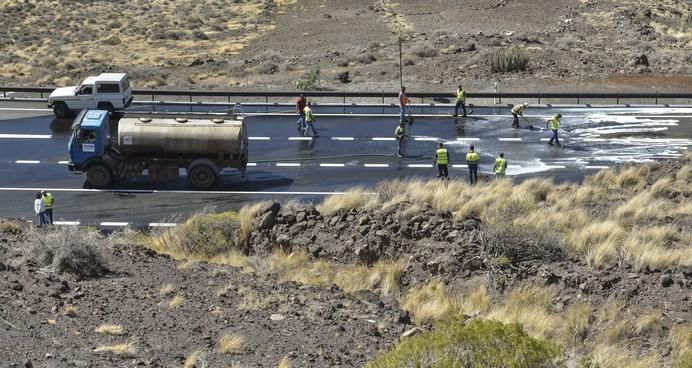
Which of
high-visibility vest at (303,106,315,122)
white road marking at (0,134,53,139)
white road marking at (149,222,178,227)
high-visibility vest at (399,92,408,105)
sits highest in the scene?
high-visibility vest at (399,92,408,105)

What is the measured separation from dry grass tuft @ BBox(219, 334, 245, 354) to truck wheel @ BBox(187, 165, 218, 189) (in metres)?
14.6

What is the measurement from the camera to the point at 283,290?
1661 centimetres

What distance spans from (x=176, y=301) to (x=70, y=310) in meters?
1.69

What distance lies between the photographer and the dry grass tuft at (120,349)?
13.1m

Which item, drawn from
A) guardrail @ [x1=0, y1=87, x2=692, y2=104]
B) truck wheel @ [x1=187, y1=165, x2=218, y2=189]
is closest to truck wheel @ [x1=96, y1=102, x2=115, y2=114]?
guardrail @ [x1=0, y1=87, x2=692, y2=104]

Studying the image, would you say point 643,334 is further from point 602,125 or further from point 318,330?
point 602,125

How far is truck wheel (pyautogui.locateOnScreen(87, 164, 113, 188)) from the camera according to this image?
92.5 feet

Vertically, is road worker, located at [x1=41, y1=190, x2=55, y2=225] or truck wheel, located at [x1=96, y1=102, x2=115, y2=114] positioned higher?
truck wheel, located at [x1=96, y1=102, x2=115, y2=114]

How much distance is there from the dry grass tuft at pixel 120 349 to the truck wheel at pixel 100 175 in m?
15.5

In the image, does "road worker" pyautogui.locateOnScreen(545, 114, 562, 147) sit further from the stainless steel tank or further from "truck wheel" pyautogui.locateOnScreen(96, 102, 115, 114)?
"truck wheel" pyautogui.locateOnScreen(96, 102, 115, 114)

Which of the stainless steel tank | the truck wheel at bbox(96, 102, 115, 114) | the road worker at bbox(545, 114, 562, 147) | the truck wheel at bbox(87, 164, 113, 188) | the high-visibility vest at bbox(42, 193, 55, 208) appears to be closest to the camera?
the high-visibility vest at bbox(42, 193, 55, 208)

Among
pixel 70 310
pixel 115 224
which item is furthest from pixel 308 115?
pixel 70 310

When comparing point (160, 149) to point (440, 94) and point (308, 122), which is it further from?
point (440, 94)

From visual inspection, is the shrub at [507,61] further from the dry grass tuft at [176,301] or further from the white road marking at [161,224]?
the dry grass tuft at [176,301]
